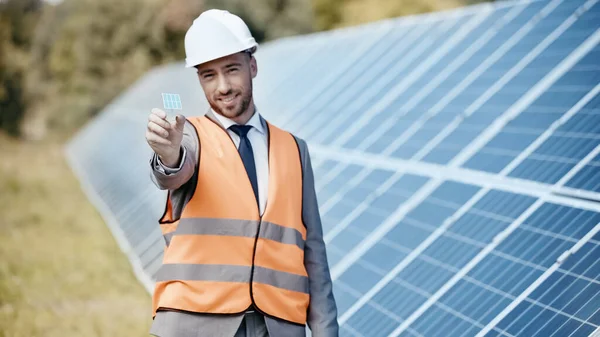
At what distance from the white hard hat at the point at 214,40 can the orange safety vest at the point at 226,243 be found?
0.33 m

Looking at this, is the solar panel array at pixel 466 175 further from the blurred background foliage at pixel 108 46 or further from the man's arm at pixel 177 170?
the blurred background foliage at pixel 108 46

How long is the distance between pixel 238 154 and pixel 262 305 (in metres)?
0.65

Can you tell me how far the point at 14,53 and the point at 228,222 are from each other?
44541 mm

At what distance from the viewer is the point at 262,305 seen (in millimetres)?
4375

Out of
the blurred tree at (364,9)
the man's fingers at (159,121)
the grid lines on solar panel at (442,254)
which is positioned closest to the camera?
the man's fingers at (159,121)

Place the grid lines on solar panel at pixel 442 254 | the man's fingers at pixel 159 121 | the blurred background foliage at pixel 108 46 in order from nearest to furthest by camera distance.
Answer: the man's fingers at pixel 159 121
the grid lines on solar panel at pixel 442 254
the blurred background foliage at pixel 108 46

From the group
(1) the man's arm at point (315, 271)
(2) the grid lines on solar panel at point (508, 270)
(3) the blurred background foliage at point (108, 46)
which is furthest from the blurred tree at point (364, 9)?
(1) the man's arm at point (315, 271)

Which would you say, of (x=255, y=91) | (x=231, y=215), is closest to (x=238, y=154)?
(x=231, y=215)

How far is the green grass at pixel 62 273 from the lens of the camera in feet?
35.0

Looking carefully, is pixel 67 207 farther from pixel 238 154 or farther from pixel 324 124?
pixel 238 154

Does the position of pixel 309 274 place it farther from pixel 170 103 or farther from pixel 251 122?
pixel 170 103

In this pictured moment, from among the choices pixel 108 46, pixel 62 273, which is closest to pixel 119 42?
pixel 108 46

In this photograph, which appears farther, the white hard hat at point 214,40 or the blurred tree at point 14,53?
the blurred tree at point 14,53

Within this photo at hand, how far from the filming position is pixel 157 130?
12.6ft
